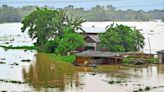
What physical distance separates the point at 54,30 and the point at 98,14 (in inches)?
4511

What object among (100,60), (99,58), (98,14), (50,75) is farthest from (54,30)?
(98,14)

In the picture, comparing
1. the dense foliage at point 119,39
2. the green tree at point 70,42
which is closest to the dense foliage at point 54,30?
the green tree at point 70,42

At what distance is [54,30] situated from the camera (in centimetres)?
4897

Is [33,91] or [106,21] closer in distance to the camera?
[33,91]

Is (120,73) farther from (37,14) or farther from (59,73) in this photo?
(37,14)

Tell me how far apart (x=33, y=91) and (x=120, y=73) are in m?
10.2

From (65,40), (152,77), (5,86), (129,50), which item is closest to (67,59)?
(65,40)

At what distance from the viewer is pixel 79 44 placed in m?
43.7

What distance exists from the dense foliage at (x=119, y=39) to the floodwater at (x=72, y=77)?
195 inches

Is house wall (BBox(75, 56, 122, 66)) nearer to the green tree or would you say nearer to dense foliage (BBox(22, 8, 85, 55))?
the green tree

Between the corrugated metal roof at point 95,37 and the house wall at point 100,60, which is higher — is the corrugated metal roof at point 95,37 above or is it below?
above

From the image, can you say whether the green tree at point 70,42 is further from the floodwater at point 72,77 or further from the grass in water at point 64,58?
the floodwater at point 72,77

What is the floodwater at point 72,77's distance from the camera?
2642 cm

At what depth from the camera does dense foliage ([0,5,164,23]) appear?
151375 mm
